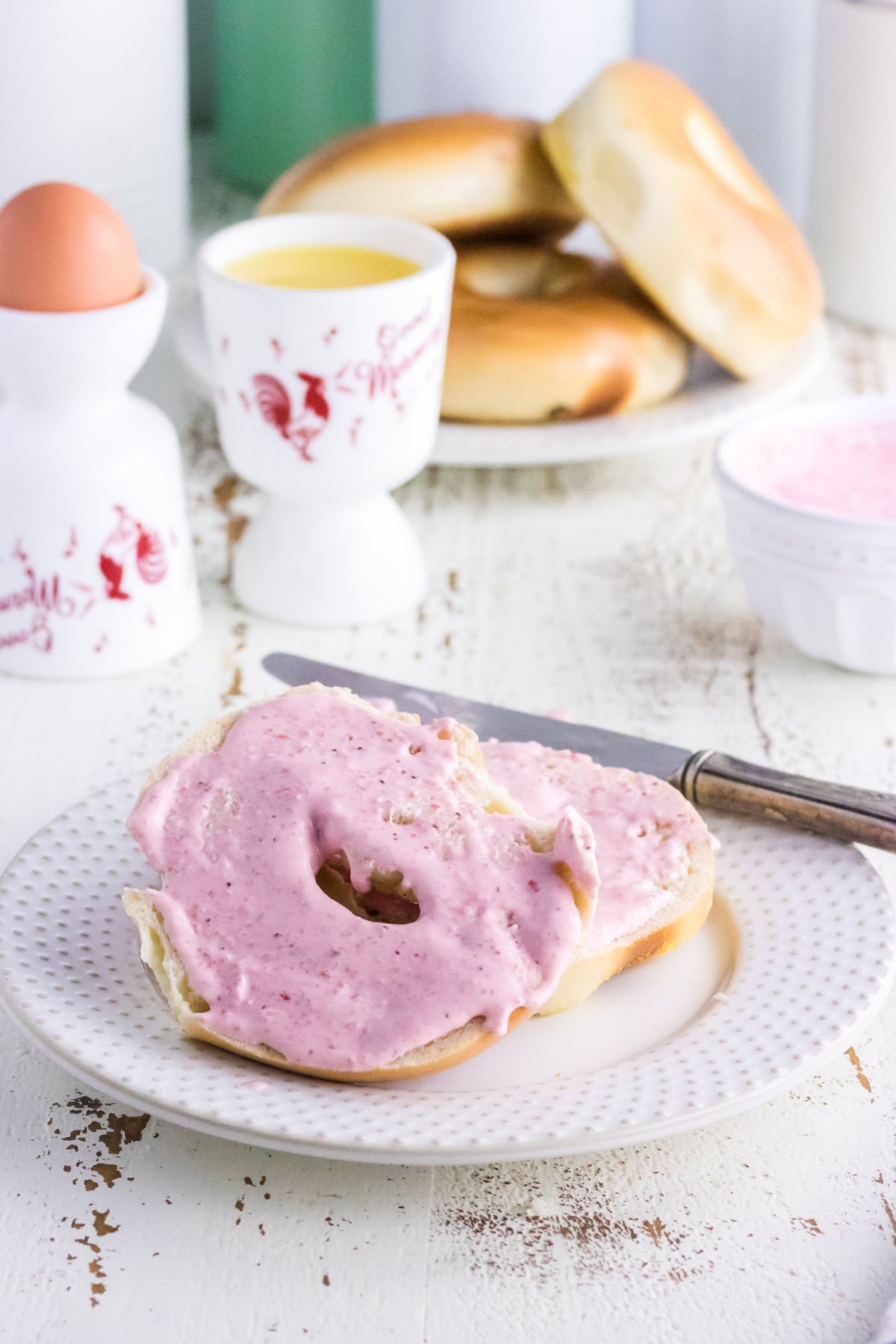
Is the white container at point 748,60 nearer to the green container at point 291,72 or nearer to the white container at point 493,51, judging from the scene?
the white container at point 493,51

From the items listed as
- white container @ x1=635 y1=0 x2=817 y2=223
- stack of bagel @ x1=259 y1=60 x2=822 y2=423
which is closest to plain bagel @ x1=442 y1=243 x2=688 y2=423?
stack of bagel @ x1=259 y1=60 x2=822 y2=423

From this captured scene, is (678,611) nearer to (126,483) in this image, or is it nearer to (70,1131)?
(126,483)

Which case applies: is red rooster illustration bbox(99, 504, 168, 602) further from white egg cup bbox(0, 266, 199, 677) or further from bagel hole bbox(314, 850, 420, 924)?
bagel hole bbox(314, 850, 420, 924)

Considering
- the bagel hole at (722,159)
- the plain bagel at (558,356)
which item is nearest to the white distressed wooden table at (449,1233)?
the plain bagel at (558,356)

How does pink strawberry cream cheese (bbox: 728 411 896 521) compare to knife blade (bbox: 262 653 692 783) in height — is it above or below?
above

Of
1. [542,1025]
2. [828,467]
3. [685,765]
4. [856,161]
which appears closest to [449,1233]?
[542,1025]

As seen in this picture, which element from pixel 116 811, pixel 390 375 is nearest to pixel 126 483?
pixel 390 375
